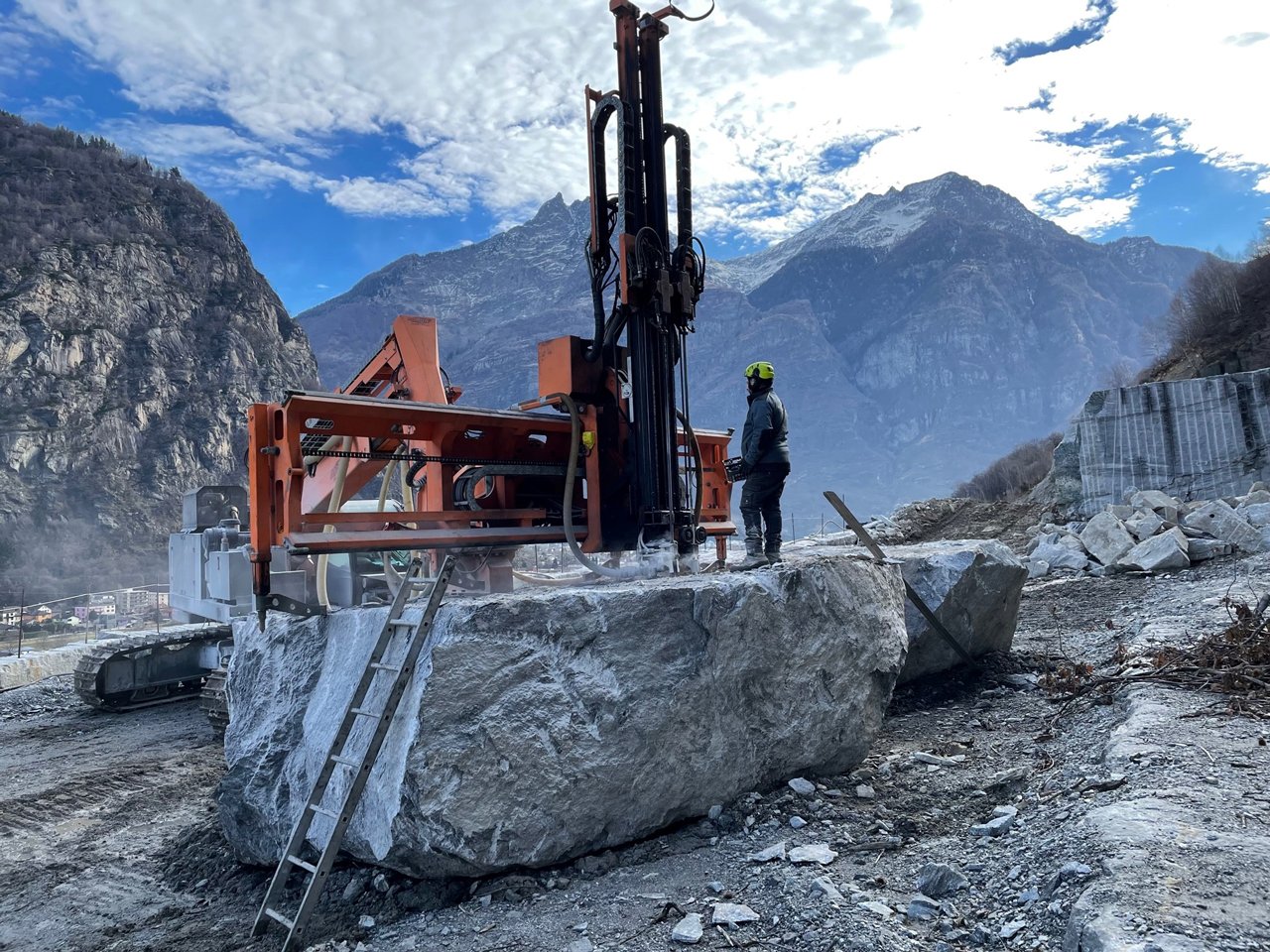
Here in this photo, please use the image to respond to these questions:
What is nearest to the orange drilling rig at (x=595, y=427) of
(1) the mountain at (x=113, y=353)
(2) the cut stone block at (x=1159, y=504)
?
(2) the cut stone block at (x=1159, y=504)

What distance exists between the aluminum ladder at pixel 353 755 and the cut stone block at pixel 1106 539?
34.5ft

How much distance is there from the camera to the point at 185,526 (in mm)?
10859

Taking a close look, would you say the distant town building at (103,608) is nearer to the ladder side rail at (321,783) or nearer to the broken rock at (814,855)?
the ladder side rail at (321,783)

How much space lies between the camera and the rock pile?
1162 centimetres

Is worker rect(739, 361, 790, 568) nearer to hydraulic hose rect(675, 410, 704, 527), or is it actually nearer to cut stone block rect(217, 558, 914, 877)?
hydraulic hose rect(675, 410, 704, 527)

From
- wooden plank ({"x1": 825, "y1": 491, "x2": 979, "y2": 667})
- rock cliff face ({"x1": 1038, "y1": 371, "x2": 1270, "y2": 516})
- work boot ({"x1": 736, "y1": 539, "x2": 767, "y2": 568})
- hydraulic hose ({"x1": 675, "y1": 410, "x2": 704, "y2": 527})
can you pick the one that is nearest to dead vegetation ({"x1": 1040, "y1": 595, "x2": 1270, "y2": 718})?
wooden plank ({"x1": 825, "y1": 491, "x2": 979, "y2": 667})

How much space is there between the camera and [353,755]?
14.8ft

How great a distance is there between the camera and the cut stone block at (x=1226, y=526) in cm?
1150

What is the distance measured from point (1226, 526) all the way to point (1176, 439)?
608 centimetres

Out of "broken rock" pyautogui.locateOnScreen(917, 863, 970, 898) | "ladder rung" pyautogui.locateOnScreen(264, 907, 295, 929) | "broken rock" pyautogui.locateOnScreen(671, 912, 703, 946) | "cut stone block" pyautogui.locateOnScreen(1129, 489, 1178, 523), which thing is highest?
"cut stone block" pyautogui.locateOnScreen(1129, 489, 1178, 523)

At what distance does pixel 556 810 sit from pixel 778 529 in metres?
3.02

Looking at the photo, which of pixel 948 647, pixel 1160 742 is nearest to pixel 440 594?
pixel 1160 742

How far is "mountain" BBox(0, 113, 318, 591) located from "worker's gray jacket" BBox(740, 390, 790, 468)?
186 ft

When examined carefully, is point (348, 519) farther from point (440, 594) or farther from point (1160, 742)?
point (1160, 742)
